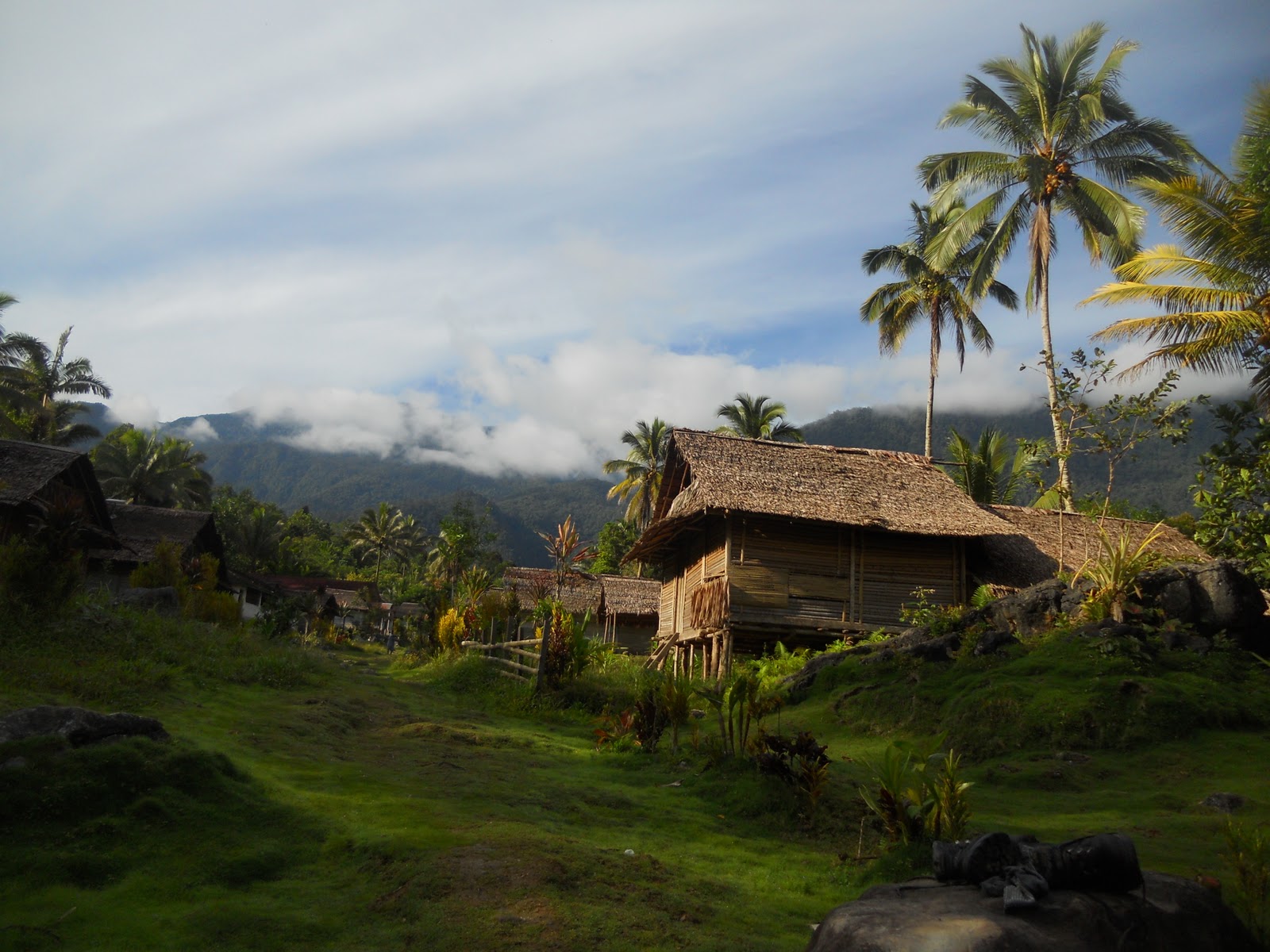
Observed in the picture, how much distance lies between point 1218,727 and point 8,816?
11.6 m

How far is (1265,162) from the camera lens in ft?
44.2

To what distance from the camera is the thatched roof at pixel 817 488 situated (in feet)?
61.7

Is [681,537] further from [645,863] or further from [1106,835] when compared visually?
[1106,835]

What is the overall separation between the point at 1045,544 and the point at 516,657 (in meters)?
13.0

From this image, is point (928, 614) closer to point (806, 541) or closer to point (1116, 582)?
point (806, 541)

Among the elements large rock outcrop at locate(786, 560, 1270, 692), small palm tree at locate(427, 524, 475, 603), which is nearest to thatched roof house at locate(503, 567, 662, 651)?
small palm tree at locate(427, 524, 475, 603)

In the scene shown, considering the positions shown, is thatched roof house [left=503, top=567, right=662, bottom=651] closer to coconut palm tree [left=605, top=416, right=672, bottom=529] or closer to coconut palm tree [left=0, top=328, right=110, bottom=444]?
coconut palm tree [left=605, top=416, right=672, bottom=529]

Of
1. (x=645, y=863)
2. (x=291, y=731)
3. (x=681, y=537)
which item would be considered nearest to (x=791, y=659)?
(x=681, y=537)

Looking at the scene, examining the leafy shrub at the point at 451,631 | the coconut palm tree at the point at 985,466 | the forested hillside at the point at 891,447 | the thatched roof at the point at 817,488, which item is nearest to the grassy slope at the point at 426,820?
the thatched roof at the point at 817,488

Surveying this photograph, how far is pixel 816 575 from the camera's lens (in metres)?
19.8

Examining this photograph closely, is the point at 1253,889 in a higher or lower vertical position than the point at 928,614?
lower

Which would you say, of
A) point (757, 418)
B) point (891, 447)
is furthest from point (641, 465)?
point (891, 447)

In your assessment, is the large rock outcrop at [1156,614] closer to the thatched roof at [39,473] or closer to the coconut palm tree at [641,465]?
the thatched roof at [39,473]

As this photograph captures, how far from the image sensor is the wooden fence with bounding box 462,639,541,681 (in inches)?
644
